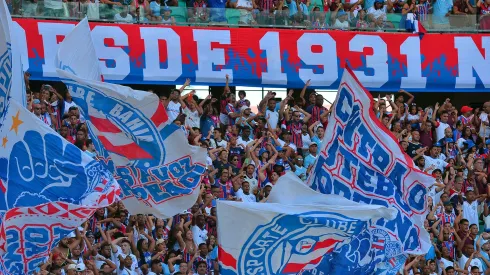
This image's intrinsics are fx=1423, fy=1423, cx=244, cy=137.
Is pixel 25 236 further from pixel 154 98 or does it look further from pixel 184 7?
pixel 184 7

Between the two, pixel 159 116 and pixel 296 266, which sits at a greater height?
pixel 159 116

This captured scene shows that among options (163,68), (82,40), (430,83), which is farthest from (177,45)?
(82,40)

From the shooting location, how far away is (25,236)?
47.4ft

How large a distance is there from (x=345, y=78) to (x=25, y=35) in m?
A: 8.54

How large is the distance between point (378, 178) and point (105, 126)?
328 centimetres

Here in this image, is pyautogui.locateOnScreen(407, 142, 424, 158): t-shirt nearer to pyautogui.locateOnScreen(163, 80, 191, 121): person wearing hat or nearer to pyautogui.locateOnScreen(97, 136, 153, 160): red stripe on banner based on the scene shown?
pyautogui.locateOnScreen(163, 80, 191, 121): person wearing hat

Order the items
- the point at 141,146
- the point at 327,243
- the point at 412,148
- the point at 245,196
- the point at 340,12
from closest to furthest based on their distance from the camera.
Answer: the point at 327,243
the point at 141,146
the point at 245,196
the point at 412,148
the point at 340,12

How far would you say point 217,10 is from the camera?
24.8m

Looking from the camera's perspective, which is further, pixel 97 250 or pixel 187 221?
pixel 187 221

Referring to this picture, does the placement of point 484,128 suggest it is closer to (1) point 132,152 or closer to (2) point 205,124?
(2) point 205,124

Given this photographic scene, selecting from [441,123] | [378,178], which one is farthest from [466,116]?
[378,178]

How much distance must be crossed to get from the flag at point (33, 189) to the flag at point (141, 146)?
→ 2.29ft

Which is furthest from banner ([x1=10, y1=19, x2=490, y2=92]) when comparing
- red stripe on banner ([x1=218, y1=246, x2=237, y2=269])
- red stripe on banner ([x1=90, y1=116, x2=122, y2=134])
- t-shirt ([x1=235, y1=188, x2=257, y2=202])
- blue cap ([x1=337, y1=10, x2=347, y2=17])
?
red stripe on banner ([x1=218, y1=246, x2=237, y2=269])

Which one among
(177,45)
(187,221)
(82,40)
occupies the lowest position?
(187,221)
